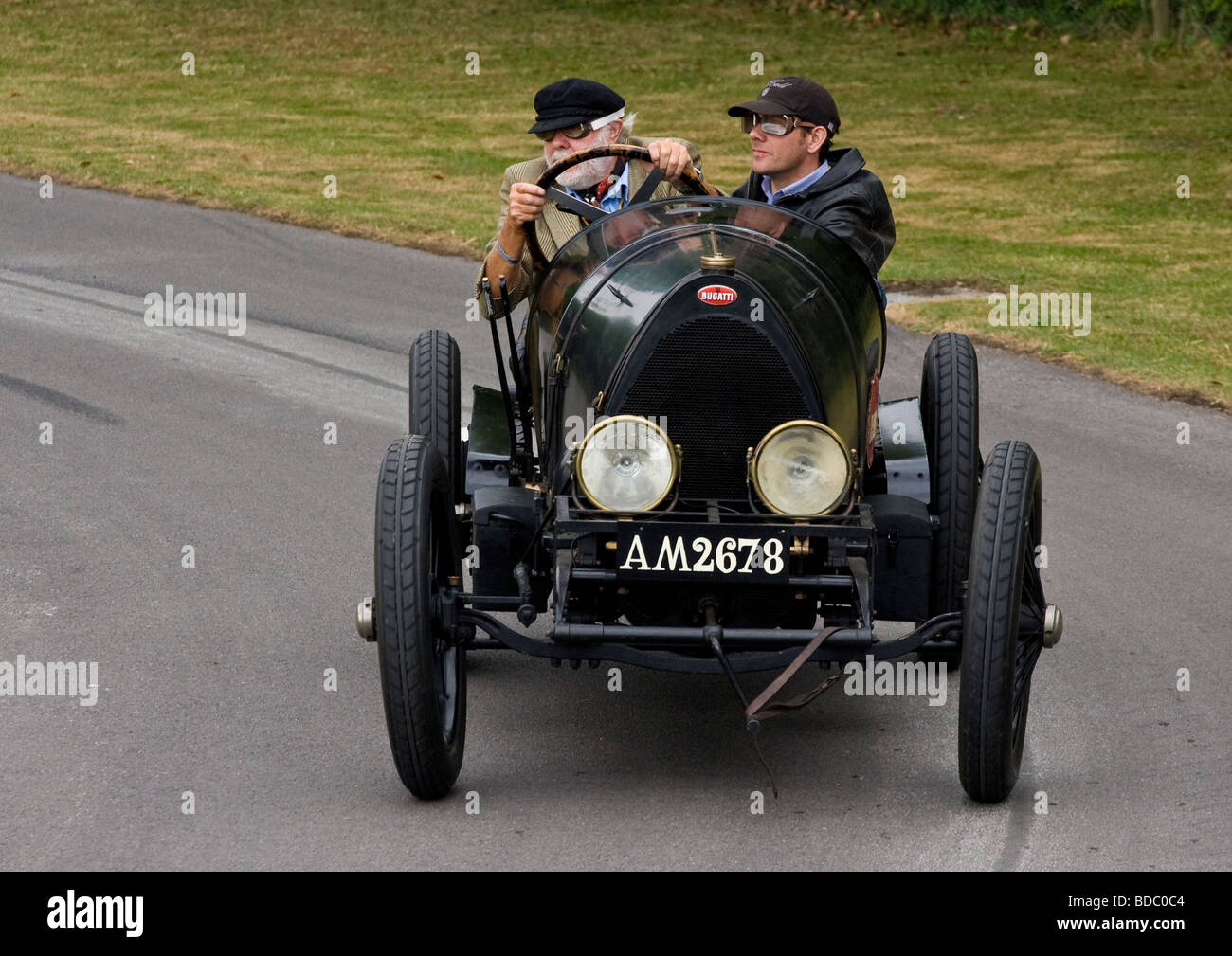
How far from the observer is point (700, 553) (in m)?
4.65

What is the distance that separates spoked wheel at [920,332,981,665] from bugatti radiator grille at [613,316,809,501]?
3.00ft

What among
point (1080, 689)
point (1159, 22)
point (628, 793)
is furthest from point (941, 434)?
point (1159, 22)

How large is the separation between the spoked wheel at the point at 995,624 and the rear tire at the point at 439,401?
1.89 metres

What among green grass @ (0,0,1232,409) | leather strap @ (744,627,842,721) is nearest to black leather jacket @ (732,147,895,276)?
leather strap @ (744,627,842,721)

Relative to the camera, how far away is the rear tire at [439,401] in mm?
5902

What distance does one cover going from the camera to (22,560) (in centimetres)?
697

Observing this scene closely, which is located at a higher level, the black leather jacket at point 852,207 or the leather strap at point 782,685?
the black leather jacket at point 852,207
